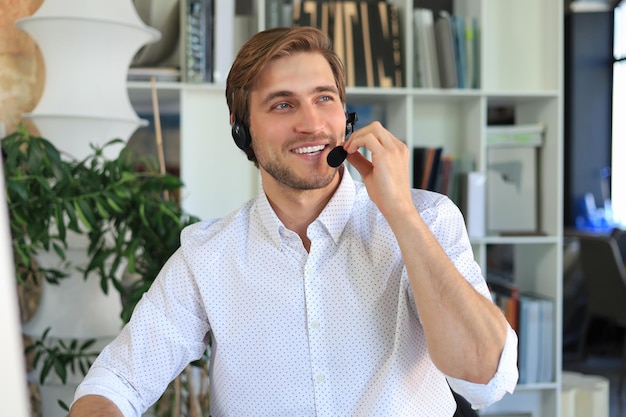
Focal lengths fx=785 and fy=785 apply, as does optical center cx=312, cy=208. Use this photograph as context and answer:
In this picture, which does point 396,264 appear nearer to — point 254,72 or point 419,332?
point 419,332

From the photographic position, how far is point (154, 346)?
1.45 metres

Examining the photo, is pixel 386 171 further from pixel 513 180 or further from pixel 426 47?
pixel 513 180

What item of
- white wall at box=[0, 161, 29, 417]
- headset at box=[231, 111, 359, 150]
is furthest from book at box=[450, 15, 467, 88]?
white wall at box=[0, 161, 29, 417]

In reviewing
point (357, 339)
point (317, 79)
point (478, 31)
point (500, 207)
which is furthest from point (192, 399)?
point (478, 31)

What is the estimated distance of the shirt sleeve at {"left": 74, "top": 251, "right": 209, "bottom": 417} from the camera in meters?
1.39

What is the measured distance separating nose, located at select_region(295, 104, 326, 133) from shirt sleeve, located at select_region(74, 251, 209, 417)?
35cm

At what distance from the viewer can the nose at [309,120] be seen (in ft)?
4.93

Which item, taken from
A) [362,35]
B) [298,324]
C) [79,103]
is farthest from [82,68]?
[298,324]

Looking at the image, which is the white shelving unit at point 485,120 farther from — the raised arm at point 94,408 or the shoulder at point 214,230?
the raised arm at point 94,408

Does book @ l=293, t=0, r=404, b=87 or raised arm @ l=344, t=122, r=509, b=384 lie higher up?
book @ l=293, t=0, r=404, b=87

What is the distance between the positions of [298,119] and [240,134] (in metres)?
0.15

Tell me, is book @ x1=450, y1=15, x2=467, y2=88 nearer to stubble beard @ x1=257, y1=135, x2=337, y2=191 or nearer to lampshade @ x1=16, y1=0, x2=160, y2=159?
lampshade @ x1=16, y1=0, x2=160, y2=159

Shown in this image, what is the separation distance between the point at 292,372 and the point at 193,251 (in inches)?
12.1

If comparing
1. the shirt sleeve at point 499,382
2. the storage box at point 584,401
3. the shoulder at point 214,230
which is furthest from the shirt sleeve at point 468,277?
the storage box at point 584,401
